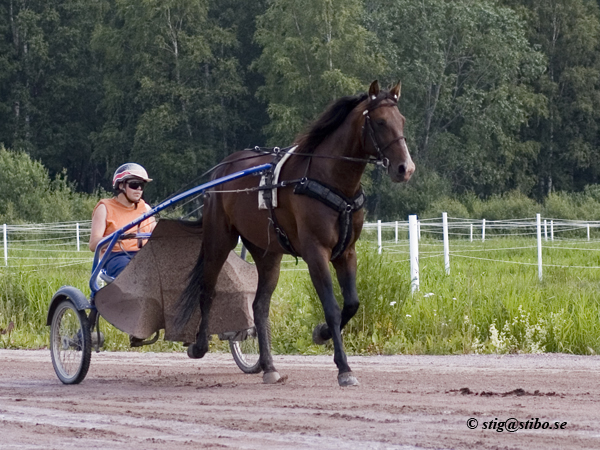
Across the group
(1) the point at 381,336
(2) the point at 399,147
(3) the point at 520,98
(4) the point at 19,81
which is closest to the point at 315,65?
(3) the point at 520,98

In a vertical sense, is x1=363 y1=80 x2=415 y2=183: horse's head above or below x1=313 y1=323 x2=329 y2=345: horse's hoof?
above

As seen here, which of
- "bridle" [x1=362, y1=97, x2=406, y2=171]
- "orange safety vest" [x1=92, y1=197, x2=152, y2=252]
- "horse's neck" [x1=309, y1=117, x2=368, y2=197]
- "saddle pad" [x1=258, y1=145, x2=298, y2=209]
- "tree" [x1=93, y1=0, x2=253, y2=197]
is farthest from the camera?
"tree" [x1=93, y1=0, x2=253, y2=197]

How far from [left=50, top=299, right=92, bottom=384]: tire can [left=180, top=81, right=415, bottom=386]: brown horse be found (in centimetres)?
120

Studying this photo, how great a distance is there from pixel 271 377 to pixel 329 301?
0.82m

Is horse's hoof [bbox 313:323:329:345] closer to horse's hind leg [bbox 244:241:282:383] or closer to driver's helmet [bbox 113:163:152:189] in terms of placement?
horse's hind leg [bbox 244:241:282:383]

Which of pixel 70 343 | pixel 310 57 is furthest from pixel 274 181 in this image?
pixel 310 57

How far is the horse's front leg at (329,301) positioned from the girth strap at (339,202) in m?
0.15

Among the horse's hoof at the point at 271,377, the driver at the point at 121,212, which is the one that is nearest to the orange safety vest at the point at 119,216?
the driver at the point at 121,212

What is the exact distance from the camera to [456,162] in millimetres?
44969

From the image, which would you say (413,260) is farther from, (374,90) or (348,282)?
(374,90)

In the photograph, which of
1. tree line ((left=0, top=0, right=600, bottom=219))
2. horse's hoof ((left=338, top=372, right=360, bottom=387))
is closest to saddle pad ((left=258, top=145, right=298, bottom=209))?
horse's hoof ((left=338, top=372, right=360, bottom=387))

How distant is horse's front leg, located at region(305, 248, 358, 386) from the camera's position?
6625mm

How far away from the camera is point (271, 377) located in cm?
722

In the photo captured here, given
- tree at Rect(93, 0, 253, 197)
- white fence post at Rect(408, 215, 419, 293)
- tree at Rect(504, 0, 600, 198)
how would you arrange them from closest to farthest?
white fence post at Rect(408, 215, 419, 293) → tree at Rect(93, 0, 253, 197) → tree at Rect(504, 0, 600, 198)
